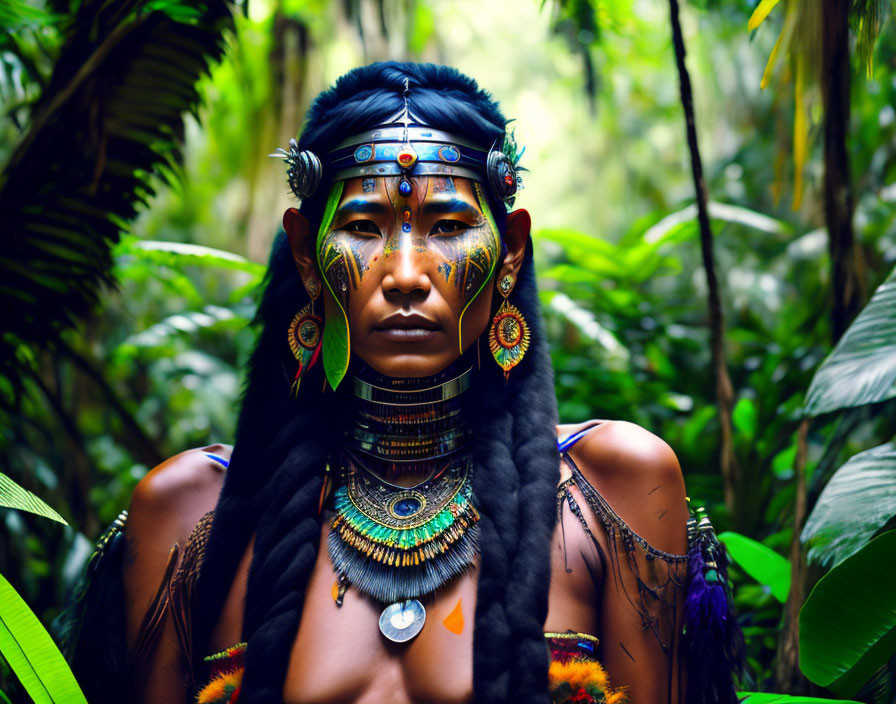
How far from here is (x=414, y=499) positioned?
6.45 feet

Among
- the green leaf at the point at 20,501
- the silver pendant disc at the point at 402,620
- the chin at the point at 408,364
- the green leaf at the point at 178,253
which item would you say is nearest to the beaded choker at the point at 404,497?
the silver pendant disc at the point at 402,620

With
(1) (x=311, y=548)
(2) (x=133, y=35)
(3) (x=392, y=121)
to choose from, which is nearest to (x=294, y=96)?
(2) (x=133, y=35)

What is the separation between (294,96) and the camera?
193 inches

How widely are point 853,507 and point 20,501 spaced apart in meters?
1.89

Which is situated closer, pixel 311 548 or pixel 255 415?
pixel 311 548

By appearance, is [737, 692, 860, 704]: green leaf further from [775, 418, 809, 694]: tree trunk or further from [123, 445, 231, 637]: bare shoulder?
[123, 445, 231, 637]: bare shoulder

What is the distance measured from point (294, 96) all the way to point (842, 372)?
12.6 feet

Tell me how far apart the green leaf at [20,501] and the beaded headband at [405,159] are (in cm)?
96

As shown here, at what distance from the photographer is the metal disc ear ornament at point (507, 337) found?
79.9 inches

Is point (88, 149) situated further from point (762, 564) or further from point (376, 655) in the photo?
point (762, 564)

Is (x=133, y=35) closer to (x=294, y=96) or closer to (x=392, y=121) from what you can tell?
(x=392, y=121)

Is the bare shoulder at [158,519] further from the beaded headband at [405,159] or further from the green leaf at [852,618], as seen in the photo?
the green leaf at [852,618]

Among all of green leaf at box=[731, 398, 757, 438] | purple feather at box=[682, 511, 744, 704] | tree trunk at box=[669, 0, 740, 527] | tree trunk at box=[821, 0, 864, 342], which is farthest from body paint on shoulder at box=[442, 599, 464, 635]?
green leaf at box=[731, 398, 757, 438]

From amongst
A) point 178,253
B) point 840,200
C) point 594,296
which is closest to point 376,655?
point 840,200
